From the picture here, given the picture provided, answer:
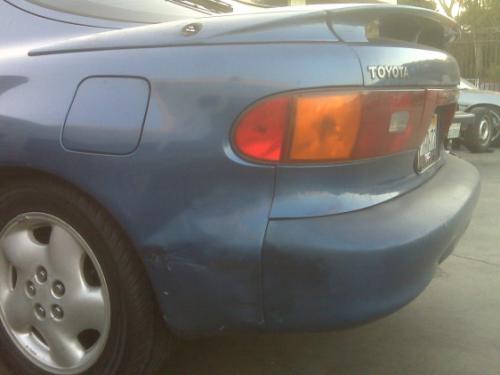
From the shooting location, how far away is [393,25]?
2283 mm

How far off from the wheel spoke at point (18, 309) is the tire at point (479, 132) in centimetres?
780

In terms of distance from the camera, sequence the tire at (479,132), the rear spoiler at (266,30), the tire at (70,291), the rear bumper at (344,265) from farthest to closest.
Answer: the tire at (479,132) → the tire at (70,291) → the rear spoiler at (266,30) → the rear bumper at (344,265)

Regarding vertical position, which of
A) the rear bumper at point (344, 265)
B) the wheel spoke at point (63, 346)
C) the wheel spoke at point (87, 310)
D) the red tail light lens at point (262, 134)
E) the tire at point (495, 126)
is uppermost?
the red tail light lens at point (262, 134)

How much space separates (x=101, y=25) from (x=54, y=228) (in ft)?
2.43

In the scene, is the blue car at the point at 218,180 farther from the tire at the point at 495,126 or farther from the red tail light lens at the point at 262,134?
the tire at the point at 495,126

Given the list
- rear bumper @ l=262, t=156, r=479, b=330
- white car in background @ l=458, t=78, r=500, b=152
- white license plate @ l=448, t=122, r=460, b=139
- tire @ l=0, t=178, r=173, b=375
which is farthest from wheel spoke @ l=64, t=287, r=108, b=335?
white car in background @ l=458, t=78, r=500, b=152

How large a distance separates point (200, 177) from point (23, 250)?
80 centimetres

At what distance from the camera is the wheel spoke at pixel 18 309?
92.0 inches

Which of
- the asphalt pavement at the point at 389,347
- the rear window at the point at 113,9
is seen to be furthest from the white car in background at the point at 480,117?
the rear window at the point at 113,9

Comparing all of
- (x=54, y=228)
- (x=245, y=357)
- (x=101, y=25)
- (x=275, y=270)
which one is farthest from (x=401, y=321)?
(x=101, y=25)

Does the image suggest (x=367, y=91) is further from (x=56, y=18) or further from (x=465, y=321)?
(x=465, y=321)

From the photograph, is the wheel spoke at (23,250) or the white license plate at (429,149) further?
the white license plate at (429,149)

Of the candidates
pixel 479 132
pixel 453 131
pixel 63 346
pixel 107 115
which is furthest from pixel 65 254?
pixel 479 132

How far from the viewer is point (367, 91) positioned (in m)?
1.93
